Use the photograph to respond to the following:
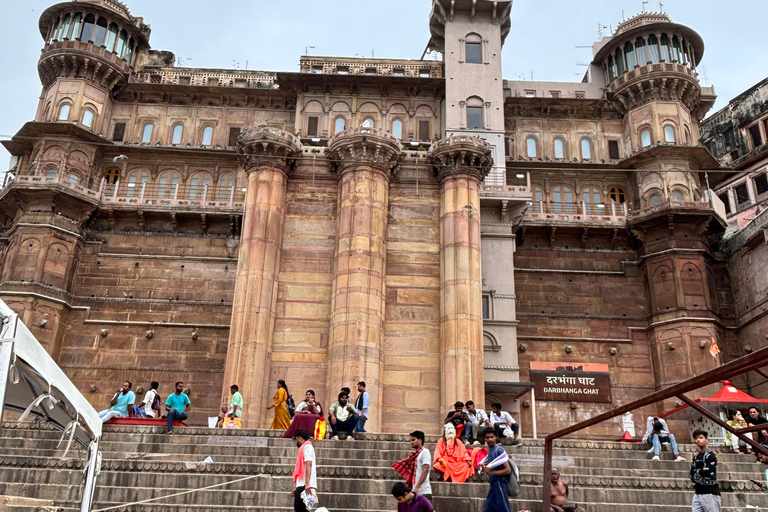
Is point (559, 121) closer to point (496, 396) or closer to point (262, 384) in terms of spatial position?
point (496, 396)

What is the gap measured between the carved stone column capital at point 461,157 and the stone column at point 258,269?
16.0 ft

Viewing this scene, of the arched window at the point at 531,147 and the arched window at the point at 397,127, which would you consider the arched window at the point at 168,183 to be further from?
the arched window at the point at 531,147

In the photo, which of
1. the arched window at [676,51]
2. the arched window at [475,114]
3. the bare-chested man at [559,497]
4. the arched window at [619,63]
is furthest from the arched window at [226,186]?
the bare-chested man at [559,497]

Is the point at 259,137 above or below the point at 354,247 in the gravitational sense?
above

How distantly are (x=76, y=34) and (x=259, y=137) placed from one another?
53.4 feet

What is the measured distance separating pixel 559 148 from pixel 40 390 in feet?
104

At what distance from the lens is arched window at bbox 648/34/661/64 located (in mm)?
36062

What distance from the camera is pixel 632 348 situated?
105ft

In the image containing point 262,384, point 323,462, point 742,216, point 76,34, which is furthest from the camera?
point 742,216

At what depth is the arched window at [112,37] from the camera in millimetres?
35875

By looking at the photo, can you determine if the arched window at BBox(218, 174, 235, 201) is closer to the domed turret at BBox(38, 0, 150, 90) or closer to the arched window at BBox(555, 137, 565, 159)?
the domed turret at BBox(38, 0, 150, 90)

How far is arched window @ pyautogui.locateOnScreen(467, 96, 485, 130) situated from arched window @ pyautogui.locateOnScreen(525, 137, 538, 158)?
343 centimetres

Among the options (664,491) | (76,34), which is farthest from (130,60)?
(664,491)

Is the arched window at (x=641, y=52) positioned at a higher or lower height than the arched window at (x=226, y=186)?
higher
